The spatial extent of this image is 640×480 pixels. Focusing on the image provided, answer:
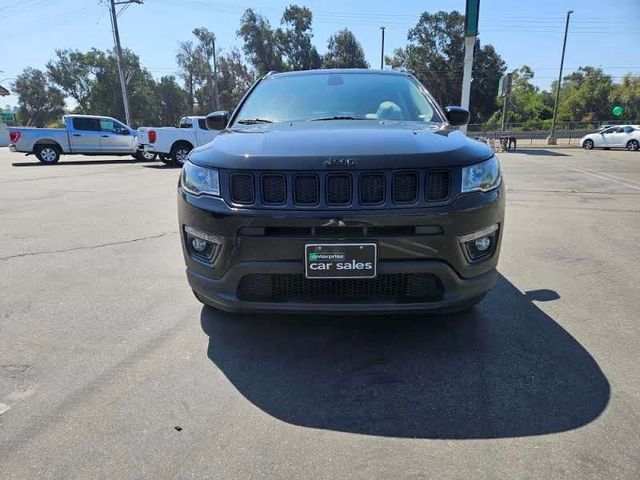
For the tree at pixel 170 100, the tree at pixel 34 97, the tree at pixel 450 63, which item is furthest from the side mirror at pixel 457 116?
the tree at pixel 34 97

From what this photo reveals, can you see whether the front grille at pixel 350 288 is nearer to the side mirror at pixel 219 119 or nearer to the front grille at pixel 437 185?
the front grille at pixel 437 185

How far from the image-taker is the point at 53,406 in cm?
229

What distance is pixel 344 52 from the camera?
60156mm

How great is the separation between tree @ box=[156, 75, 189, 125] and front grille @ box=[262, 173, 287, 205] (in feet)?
245

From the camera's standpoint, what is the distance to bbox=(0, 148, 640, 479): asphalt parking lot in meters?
1.91

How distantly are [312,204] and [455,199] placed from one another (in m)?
0.74

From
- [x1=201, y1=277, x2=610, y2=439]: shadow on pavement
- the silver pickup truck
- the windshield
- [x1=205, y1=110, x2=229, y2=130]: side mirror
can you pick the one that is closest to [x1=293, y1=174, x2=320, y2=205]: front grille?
[x1=201, y1=277, x2=610, y2=439]: shadow on pavement

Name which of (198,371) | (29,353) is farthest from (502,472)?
(29,353)

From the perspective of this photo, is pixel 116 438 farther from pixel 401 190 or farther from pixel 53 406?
pixel 401 190

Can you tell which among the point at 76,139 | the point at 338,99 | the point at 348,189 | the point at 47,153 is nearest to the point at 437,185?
the point at 348,189

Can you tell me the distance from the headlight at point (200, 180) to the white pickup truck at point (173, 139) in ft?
45.0

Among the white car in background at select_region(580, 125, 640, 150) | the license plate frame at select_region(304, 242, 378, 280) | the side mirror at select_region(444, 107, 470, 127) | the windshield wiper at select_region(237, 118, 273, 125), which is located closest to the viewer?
the license plate frame at select_region(304, 242, 378, 280)

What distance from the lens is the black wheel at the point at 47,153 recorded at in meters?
18.3

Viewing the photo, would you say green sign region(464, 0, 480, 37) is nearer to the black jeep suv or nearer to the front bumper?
the black jeep suv
